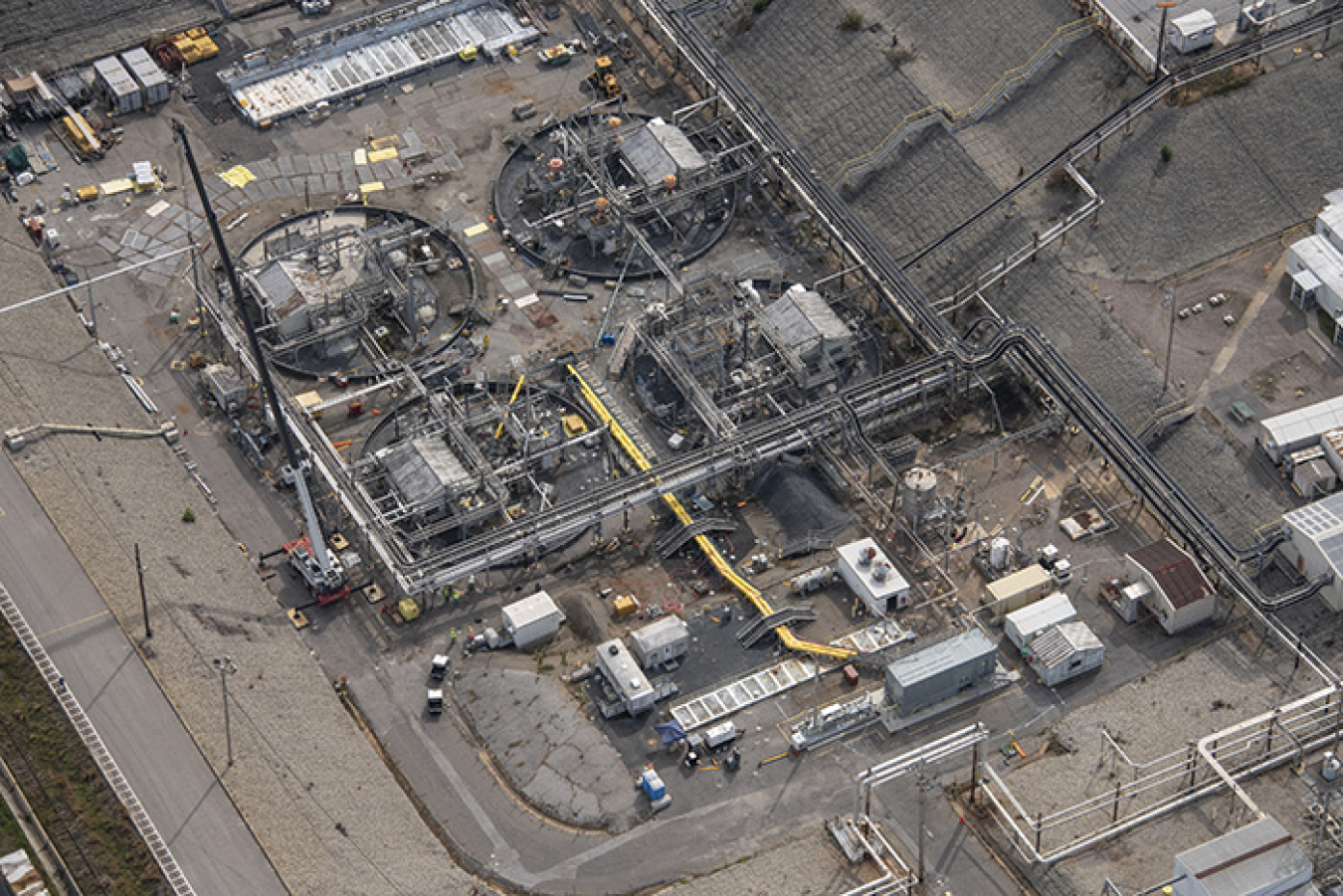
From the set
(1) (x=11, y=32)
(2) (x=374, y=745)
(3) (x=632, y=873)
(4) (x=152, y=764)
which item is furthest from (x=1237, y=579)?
(1) (x=11, y=32)

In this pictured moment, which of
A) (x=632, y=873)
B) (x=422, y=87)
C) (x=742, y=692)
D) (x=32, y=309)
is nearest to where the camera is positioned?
(x=632, y=873)

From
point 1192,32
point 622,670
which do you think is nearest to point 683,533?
point 622,670

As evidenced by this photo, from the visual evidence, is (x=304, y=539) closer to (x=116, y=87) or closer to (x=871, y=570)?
(x=871, y=570)

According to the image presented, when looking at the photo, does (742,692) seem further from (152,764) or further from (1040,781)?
(152,764)

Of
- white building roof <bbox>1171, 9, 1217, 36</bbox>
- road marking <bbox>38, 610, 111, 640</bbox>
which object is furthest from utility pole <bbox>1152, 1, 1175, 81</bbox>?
road marking <bbox>38, 610, 111, 640</bbox>

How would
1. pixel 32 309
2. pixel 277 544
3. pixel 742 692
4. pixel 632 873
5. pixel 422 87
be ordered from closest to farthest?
pixel 632 873 < pixel 742 692 < pixel 277 544 < pixel 32 309 < pixel 422 87
